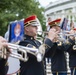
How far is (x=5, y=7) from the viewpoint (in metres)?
21.0

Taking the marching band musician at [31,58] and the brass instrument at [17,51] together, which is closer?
the brass instrument at [17,51]

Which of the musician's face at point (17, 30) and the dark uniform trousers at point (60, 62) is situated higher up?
Result: the musician's face at point (17, 30)

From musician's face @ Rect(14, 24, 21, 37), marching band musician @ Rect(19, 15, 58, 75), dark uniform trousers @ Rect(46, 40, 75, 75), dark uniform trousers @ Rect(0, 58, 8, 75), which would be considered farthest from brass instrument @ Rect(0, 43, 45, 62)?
dark uniform trousers @ Rect(46, 40, 75, 75)

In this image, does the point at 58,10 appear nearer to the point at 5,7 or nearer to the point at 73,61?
the point at 5,7

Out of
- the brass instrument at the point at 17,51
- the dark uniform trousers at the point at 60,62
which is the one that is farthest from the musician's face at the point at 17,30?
the dark uniform trousers at the point at 60,62

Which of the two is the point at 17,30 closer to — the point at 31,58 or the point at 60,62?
the point at 31,58

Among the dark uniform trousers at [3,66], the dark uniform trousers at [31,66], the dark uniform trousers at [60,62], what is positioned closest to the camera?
the dark uniform trousers at [3,66]

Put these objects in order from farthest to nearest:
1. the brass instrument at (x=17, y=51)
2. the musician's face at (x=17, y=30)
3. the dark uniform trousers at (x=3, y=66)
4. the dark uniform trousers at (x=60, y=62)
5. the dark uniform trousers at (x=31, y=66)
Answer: the dark uniform trousers at (x=60, y=62) → the dark uniform trousers at (x=31, y=66) → the musician's face at (x=17, y=30) → the dark uniform trousers at (x=3, y=66) → the brass instrument at (x=17, y=51)

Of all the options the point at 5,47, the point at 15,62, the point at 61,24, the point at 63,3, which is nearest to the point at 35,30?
the point at 15,62

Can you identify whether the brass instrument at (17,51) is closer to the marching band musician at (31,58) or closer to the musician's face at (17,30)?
the musician's face at (17,30)

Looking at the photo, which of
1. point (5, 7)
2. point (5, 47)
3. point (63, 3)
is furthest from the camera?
point (63, 3)

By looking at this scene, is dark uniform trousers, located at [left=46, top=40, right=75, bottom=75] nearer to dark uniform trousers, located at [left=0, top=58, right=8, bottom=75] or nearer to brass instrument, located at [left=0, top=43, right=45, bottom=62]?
brass instrument, located at [left=0, top=43, right=45, bottom=62]

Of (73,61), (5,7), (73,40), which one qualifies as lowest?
(73,61)

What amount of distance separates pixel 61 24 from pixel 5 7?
1410 cm
